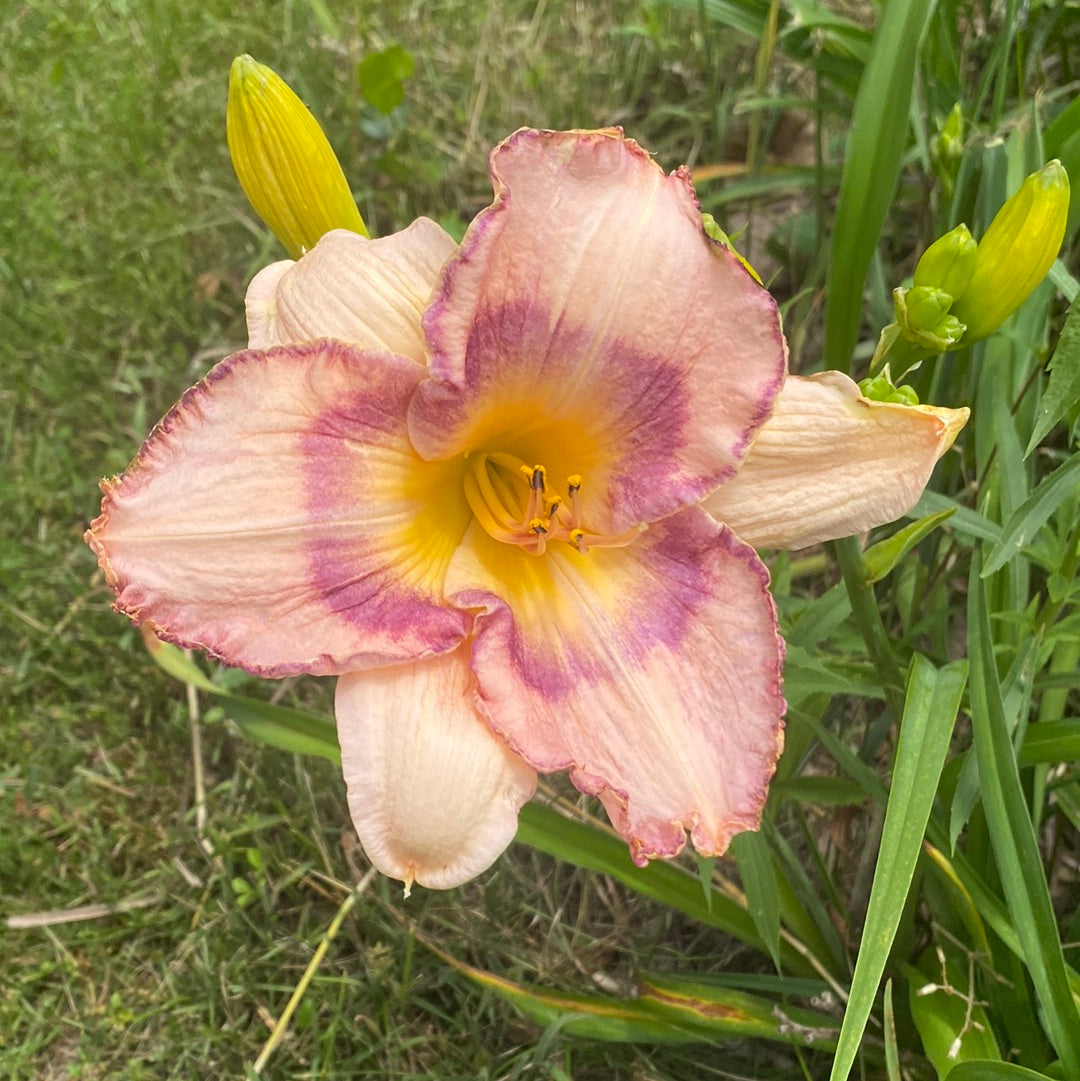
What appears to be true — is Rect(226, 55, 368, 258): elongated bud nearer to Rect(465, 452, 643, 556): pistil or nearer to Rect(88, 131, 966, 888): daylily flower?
Rect(88, 131, 966, 888): daylily flower

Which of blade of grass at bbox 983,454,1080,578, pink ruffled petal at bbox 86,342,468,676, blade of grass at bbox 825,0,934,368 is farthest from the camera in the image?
blade of grass at bbox 825,0,934,368

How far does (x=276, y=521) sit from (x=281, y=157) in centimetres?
32

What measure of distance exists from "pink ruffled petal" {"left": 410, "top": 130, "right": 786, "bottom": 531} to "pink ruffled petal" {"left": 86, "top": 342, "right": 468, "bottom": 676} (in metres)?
0.06

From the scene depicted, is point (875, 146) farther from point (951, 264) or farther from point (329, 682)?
point (329, 682)

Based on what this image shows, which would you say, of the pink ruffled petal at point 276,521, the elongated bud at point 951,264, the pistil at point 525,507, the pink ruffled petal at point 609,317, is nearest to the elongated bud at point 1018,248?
the elongated bud at point 951,264

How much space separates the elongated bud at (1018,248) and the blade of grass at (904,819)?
1.02 ft

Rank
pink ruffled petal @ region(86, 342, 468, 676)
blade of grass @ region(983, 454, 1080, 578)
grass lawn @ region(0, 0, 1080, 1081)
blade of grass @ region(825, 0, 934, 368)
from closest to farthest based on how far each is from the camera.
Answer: pink ruffled petal @ region(86, 342, 468, 676)
blade of grass @ region(983, 454, 1080, 578)
blade of grass @ region(825, 0, 934, 368)
grass lawn @ region(0, 0, 1080, 1081)

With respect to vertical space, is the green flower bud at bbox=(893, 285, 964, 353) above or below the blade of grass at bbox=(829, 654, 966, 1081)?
above

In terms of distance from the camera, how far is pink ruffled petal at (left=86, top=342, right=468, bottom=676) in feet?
2.44

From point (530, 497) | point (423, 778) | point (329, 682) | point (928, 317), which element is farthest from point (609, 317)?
point (329, 682)

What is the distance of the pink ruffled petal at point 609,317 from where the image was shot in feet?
2.45

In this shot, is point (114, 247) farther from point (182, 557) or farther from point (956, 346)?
point (956, 346)

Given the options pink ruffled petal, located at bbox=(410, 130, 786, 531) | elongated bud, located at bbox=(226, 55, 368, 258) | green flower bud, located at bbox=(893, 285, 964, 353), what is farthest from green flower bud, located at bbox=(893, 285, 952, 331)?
elongated bud, located at bbox=(226, 55, 368, 258)

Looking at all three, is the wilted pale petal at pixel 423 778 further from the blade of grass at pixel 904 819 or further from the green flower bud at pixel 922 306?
the green flower bud at pixel 922 306
